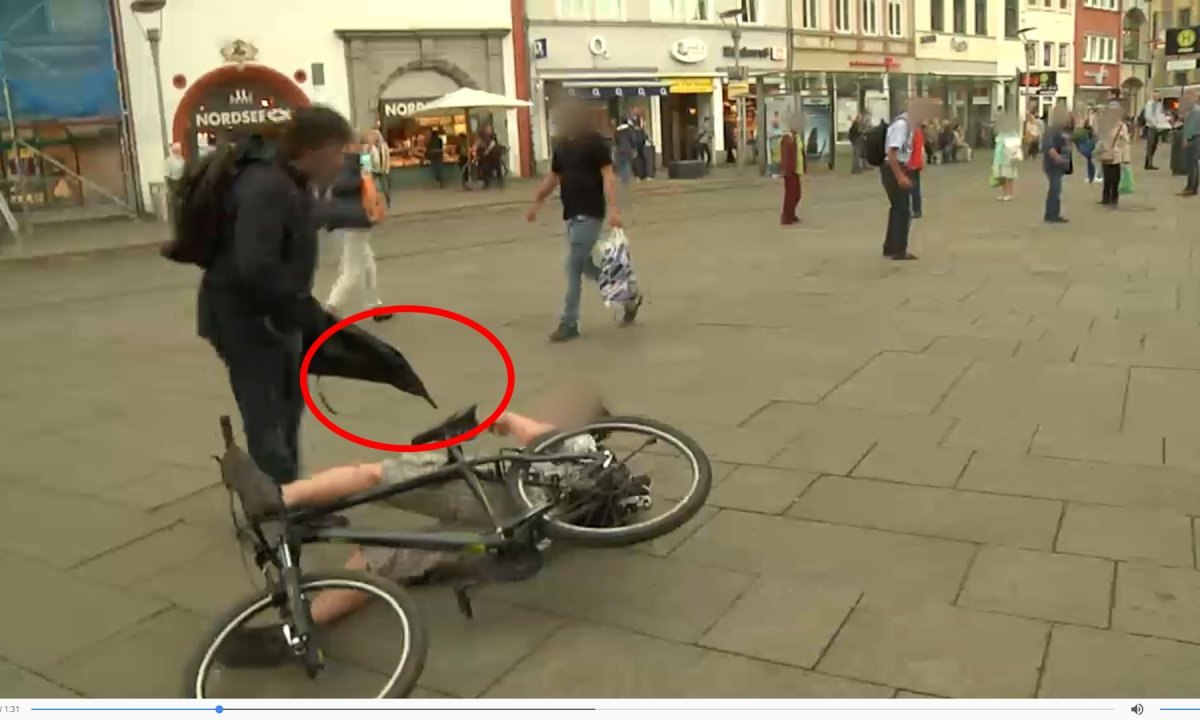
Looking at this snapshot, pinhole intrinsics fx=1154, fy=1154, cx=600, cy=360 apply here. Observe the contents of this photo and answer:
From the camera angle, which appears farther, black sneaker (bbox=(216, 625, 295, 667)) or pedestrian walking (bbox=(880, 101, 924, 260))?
pedestrian walking (bbox=(880, 101, 924, 260))

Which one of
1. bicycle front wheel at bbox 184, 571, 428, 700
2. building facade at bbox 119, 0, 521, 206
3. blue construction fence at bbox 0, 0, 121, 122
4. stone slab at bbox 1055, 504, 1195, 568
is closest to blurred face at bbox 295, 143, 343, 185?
bicycle front wheel at bbox 184, 571, 428, 700

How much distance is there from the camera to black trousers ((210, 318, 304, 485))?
160 inches

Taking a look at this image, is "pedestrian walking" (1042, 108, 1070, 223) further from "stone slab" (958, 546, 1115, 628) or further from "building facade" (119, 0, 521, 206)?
"building facade" (119, 0, 521, 206)

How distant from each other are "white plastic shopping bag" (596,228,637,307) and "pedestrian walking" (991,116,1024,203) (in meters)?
12.2

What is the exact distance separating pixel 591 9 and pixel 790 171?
1824cm

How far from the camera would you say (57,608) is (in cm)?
386

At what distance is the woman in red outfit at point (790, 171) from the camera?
1608cm

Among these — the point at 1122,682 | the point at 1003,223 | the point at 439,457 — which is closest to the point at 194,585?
the point at 439,457

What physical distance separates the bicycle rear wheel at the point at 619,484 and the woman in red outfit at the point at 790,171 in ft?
40.8

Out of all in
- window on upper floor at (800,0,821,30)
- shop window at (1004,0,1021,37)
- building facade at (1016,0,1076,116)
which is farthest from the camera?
building facade at (1016,0,1076,116)
